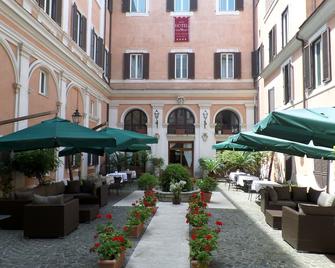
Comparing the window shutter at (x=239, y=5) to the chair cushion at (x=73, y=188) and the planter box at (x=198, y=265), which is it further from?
the planter box at (x=198, y=265)

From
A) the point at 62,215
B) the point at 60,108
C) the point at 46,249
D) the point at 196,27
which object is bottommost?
the point at 46,249

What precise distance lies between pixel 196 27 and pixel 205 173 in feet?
29.7

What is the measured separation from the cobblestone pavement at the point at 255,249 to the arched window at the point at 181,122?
47.3 feet

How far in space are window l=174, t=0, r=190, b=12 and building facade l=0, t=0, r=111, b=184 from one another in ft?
15.5

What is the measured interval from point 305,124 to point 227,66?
1963 cm

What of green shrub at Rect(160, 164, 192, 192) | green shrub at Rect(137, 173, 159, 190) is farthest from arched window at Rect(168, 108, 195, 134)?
green shrub at Rect(160, 164, 192, 192)

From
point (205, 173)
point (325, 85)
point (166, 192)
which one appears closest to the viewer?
point (325, 85)

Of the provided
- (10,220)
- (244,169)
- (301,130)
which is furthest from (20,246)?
(244,169)

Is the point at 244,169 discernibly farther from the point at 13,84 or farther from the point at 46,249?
the point at 46,249

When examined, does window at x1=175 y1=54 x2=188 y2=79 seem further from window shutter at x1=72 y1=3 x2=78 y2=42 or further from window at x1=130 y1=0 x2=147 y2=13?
window shutter at x1=72 y1=3 x2=78 y2=42

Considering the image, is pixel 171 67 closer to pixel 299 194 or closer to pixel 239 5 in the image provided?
pixel 239 5

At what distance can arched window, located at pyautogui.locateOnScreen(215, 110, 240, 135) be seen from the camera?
24.0 meters

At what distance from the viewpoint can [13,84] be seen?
433 inches

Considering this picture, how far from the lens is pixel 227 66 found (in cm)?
2442
